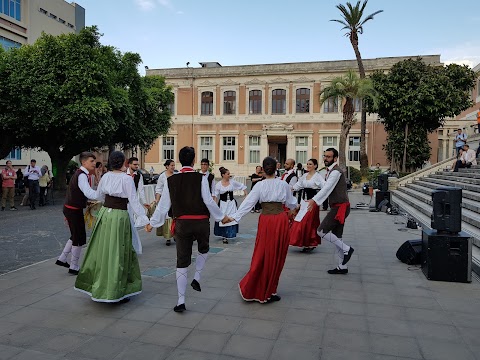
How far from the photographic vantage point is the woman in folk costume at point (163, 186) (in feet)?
26.7

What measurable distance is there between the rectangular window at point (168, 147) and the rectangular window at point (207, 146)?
3271 mm

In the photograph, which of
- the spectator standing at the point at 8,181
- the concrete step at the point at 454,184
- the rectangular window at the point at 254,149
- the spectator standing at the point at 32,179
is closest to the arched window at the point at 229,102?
the rectangular window at the point at 254,149

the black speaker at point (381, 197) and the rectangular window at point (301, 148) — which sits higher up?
the rectangular window at point (301, 148)

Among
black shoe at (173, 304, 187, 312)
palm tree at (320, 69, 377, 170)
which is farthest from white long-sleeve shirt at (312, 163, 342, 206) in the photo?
palm tree at (320, 69, 377, 170)

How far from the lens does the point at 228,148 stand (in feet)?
143

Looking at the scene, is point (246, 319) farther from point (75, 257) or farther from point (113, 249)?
point (75, 257)

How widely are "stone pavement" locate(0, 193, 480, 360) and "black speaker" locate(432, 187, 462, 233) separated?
84 centimetres

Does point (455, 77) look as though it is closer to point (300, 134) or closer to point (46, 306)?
point (300, 134)

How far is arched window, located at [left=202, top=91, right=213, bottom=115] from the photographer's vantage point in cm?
4384

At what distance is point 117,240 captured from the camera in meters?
4.94

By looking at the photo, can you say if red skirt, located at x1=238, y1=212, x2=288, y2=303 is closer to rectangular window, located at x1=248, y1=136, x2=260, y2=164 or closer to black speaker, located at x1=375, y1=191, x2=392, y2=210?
black speaker, located at x1=375, y1=191, x2=392, y2=210

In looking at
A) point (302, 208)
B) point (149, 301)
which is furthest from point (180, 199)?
point (302, 208)

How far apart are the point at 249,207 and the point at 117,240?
1.65 meters

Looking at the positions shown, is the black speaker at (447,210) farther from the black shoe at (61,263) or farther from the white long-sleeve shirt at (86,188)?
the black shoe at (61,263)
